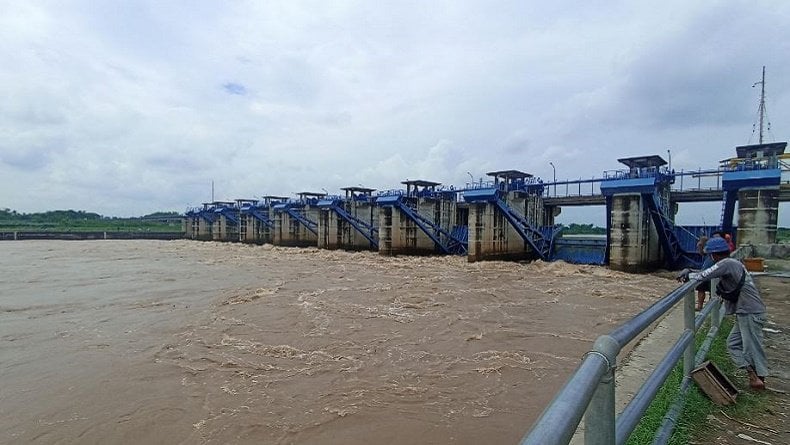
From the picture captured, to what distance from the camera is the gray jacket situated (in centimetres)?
401

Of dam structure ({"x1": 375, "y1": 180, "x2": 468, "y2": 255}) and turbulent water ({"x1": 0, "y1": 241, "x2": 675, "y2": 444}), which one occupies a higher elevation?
dam structure ({"x1": 375, "y1": 180, "x2": 468, "y2": 255})

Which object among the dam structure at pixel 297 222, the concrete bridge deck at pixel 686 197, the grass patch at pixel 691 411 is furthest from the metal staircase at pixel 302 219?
the grass patch at pixel 691 411

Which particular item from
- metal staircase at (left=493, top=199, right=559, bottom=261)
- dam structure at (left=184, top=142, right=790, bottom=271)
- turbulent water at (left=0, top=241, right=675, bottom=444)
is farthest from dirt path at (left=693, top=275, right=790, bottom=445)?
metal staircase at (left=493, top=199, right=559, bottom=261)

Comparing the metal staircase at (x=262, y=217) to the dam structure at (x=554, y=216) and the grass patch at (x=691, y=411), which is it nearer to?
the dam structure at (x=554, y=216)

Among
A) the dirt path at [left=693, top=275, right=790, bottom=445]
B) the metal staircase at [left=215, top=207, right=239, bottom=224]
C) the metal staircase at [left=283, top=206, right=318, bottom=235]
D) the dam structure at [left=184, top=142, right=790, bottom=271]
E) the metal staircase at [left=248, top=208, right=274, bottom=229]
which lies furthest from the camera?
the metal staircase at [left=215, top=207, right=239, bottom=224]

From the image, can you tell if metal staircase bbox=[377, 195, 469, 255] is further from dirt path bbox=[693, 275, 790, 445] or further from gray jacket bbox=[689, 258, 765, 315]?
gray jacket bbox=[689, 258, 765, 315]

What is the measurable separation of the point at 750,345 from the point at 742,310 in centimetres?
33

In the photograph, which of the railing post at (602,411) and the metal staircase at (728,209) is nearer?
the railing post at (602,411)

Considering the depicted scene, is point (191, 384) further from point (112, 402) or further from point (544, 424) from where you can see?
point (544, 424)

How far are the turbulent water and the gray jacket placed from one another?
258 centimetres

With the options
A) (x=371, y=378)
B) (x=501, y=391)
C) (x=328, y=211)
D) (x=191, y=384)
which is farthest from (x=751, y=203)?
(x=328, y=211)

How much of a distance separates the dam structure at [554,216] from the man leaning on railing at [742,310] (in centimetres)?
1678

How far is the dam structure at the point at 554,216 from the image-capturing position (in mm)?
17953

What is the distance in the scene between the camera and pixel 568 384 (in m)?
1.20
